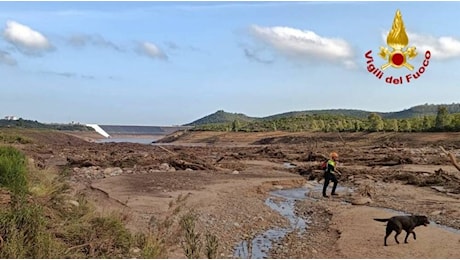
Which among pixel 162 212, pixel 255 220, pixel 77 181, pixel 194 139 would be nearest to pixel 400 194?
pixel 255 220

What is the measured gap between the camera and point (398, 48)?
9375 millimetres

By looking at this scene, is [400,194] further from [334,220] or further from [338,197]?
[334,220]

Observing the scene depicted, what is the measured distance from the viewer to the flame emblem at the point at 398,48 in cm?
927

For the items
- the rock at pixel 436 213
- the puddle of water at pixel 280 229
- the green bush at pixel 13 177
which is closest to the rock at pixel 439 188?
the puddle of water at pixel 280 229

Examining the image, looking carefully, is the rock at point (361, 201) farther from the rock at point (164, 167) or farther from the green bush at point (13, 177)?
the rock at point (164, 167)

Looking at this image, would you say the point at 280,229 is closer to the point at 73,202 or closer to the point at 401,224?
the point at 401,224

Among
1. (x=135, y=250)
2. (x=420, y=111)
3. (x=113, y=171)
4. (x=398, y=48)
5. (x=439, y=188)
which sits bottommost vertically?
(x=135, y=250)

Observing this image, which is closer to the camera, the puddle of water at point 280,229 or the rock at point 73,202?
the puddle of water at point 280,229

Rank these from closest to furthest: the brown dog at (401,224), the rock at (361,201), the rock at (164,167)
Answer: the brown dog at (401,224)
the rock at (361,201)
the rock at (164,167)

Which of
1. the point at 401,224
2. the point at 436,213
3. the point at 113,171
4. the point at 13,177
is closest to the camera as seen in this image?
the point at 401,224

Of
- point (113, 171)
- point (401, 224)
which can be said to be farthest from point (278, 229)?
point (113, 171)

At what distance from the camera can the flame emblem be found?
9266mm

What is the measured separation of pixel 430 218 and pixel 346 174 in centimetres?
1355

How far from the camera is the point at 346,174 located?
96.4 ft
